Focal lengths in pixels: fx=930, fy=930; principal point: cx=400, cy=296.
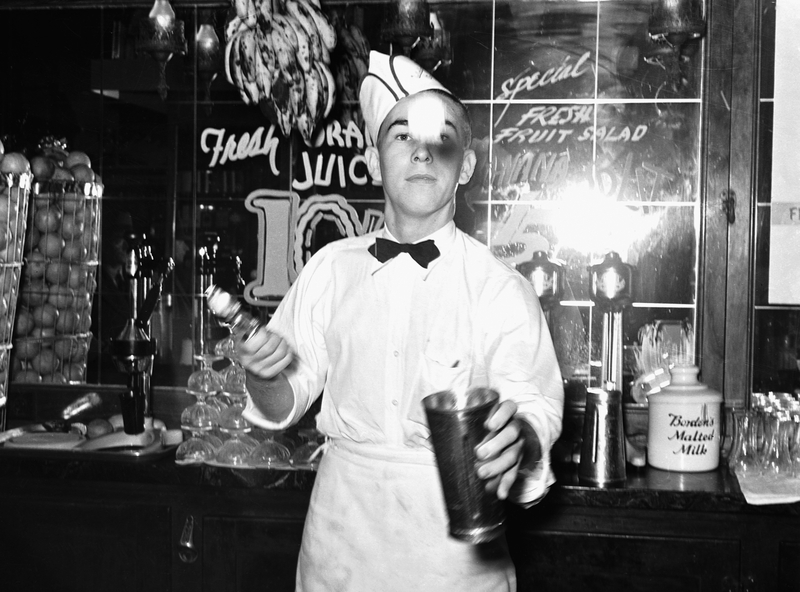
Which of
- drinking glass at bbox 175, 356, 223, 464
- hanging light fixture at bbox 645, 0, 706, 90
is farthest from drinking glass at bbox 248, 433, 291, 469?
hanging light fixture at bbox 645, 0, 706, 90

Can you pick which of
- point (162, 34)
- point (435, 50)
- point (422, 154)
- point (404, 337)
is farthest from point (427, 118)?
point (162, 34)

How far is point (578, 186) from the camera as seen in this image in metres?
2.85

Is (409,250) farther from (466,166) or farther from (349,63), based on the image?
(349,63)

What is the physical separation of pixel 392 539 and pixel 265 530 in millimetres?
747

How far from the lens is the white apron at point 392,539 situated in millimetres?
1812

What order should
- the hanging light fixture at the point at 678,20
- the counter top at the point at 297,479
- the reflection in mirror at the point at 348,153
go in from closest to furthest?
the counter top at the point at 297,479 → the hanging light fixture at the point at 678,20 → the reflection in mirror at the point at 348,153

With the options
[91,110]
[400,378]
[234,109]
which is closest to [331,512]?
[400,378]

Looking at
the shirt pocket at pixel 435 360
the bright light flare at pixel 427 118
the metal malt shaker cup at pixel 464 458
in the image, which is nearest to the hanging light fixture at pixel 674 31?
the bright light flare at pixel 427 118

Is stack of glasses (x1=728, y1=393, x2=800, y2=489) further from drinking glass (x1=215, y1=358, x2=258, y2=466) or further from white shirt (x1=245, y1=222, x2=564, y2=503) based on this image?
drinking glass (x1=215, y1=358, x2=258, y2=466)

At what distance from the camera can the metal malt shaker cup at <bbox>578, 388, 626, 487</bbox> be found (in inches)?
95.0

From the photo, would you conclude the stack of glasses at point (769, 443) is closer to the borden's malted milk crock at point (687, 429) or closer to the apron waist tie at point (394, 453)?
the borden's malted milk crock at point (687, 429)

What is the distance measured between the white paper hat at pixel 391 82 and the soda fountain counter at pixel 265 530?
1009 mm

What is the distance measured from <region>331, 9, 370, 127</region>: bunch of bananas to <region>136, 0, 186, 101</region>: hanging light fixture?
1.65 ft

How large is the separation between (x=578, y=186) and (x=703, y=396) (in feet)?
2.41
